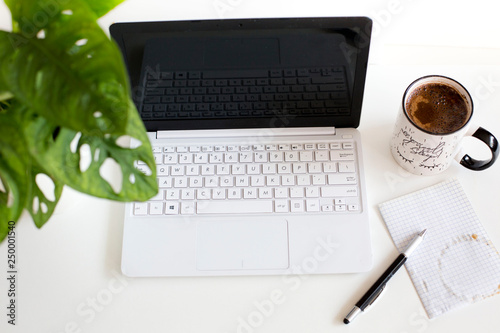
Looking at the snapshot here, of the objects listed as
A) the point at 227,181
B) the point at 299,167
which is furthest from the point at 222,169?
the point at 299,167

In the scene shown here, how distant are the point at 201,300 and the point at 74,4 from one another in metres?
0.45

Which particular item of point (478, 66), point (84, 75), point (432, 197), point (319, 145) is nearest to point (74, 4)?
point (84, 75)

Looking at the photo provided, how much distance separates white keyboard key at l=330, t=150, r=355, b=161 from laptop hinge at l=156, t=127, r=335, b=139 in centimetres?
3

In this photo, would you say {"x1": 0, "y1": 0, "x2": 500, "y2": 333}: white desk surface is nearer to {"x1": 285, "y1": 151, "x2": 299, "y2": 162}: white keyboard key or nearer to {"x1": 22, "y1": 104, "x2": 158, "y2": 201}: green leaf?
{"x1": 285, "y1": 151, "x2": 299, "y2": 162}: white keyboard key

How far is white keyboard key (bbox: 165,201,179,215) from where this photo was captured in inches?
29.6

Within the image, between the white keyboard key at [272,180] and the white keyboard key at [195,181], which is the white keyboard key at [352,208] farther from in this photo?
the white keyboard key at [195,181]

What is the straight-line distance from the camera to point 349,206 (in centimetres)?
74

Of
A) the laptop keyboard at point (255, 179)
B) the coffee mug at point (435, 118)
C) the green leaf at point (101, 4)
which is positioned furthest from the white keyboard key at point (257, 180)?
the green leaf at point (101, 4)

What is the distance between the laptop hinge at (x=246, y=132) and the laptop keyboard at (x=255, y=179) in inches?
0.7

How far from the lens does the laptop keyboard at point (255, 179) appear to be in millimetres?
750

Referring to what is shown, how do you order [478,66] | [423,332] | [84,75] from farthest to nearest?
[478,66] → [423,332] → [84,75]

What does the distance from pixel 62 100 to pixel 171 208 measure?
1.18 ft

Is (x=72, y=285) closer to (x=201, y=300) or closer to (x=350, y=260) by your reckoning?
(x=201, y=300)

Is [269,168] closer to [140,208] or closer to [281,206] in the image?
[281,206]
